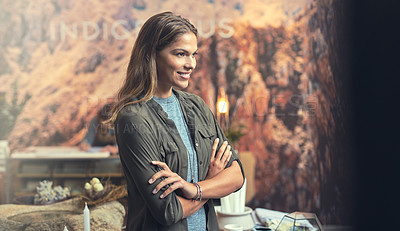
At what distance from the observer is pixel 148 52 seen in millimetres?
1567

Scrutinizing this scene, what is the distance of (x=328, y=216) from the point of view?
439 centimetres

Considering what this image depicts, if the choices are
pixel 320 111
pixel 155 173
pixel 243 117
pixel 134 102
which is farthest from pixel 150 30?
pixel 243 117

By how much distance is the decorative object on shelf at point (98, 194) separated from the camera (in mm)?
2416

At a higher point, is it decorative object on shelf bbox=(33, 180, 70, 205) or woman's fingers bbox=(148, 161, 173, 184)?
woman's fingers bbox=(148, 161, 173, 184)

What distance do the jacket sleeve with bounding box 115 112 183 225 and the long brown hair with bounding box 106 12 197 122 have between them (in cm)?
10

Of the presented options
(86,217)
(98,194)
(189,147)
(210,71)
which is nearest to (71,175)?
(210,71)

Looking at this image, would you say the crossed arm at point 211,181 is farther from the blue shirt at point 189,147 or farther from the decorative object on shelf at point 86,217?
the decorative object on shelf at point 86,217

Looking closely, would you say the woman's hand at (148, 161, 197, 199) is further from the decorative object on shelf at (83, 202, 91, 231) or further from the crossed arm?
the decorative object on shelf at (83, 202, 91, 231)

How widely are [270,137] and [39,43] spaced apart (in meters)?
3.47

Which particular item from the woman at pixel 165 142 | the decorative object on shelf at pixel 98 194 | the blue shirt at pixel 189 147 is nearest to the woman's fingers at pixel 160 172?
the woman at pixel 165 142

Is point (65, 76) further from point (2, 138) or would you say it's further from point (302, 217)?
point (302, 217)

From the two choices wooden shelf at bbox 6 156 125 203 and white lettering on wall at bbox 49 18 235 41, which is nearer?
wooden shelf at bbox 6 156 125 203

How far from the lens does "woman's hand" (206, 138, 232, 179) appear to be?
5.51 ft

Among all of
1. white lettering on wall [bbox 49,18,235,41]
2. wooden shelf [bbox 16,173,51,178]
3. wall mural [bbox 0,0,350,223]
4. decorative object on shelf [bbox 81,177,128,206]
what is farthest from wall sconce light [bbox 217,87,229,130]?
decorative object on shelf [bbox 81,177,128,206]
